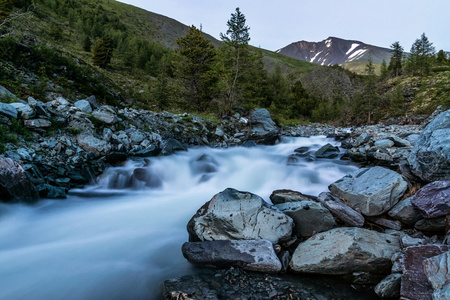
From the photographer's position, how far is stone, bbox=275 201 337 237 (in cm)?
409

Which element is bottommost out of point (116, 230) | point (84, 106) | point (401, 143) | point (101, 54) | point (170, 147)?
point (116, 230)

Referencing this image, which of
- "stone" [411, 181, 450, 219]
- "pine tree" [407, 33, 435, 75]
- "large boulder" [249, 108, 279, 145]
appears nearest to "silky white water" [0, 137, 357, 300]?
"stone" [411, 181, 450, 219]

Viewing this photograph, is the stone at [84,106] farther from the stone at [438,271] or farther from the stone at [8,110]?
the stone at [438,271]

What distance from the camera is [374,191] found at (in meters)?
4.41

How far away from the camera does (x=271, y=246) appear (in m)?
3.54

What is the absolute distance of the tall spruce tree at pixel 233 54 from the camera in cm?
1620

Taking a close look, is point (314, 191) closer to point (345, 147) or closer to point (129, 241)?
point (129, 241)

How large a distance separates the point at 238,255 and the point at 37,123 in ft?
23.9

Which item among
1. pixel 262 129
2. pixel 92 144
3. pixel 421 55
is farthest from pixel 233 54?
pixel 421 55

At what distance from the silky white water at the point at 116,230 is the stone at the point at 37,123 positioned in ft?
7.63

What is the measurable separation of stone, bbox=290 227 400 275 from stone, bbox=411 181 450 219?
68 cm

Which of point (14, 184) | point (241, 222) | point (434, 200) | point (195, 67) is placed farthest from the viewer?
point (195, 67)

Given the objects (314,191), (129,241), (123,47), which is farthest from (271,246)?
(123,47)

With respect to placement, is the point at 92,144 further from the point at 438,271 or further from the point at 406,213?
the point at 406,213
